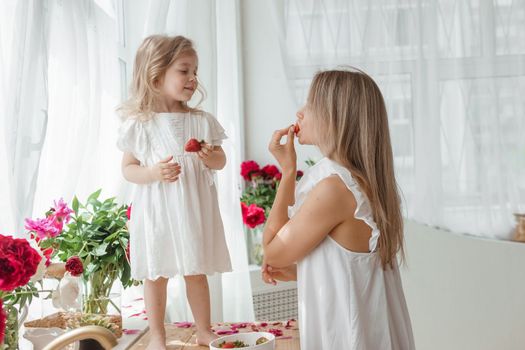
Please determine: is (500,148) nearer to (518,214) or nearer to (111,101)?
(518,214)

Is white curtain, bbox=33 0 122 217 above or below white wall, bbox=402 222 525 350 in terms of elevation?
above

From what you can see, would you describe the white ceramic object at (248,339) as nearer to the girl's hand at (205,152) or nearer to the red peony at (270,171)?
the girl's hand at (205,152)

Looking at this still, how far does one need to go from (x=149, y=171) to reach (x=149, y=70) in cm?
31

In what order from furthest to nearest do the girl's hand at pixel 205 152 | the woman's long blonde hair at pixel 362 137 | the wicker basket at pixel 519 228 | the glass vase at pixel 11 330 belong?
1. the wicker basket at pixel 519 228
2. the girl's hand at pixel 205 152
3. the woman's long blonde hair at pixel 362 137
4. the glass vase at pixel 11 330

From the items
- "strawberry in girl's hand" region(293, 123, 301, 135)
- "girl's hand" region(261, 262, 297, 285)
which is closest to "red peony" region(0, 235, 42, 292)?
"girl's hand" region(261, 262, 297, 285)

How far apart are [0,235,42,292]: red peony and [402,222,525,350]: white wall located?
2.19m

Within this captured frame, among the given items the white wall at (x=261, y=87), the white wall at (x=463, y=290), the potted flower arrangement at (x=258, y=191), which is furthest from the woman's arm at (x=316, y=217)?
the white wall at (x=261, y=87)

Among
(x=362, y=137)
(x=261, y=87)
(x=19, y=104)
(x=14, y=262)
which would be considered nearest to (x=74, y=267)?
(x=19, y=104)

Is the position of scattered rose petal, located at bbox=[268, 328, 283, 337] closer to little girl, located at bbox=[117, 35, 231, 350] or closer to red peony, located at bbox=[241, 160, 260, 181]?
little girl, located at bbox=[117, 35, 231, 350]

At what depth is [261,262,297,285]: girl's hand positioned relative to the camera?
1613 millimetres

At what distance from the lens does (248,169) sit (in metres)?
3.63

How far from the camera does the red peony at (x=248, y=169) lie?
11.9 ft

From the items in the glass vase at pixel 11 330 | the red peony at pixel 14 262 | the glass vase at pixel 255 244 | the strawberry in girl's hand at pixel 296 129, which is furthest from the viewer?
the glass vase at pixel 255 244

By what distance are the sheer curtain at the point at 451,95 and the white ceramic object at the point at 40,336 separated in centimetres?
217
